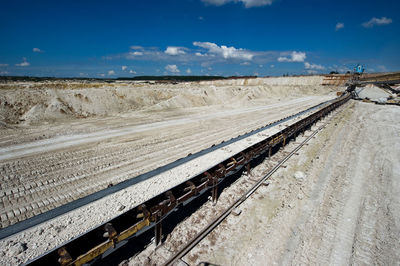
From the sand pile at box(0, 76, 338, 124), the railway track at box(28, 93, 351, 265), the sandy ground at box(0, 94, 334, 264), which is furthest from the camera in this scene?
the sand pile at box(0, 76, 338, 124)

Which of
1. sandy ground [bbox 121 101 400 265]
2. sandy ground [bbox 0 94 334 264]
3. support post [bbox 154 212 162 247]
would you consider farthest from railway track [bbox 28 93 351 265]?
sandy ground [bbox 0 94 334 264]

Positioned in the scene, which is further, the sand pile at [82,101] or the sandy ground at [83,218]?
the sand pile at [82,101]

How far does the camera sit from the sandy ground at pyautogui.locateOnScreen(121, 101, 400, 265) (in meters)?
4.11

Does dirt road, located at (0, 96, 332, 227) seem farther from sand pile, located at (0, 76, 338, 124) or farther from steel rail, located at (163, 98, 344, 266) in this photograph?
sand pile, located at (0, 76, 338, 124)

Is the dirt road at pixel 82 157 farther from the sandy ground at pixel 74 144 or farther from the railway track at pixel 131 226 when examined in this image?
the railway track at pixel 131 226

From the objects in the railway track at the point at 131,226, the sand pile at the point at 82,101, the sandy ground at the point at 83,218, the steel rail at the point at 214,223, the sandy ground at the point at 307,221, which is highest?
the sand pile at the point at 82,101

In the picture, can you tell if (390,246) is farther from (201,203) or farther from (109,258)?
(109,258)

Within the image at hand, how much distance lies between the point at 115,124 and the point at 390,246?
1644 cm

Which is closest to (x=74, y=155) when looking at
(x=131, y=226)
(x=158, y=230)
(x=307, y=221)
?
(x=158, y=230)

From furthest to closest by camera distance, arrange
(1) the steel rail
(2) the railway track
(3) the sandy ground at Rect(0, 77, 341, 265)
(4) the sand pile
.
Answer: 1. (4) the sand pile
2. (3) the sandy ground at Rect(0, 77, 341, 265)
3. (1) the steel rail
4. (2) the railway track

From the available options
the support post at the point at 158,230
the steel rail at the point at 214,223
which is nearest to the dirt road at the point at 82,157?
the support post at the point at 158,230

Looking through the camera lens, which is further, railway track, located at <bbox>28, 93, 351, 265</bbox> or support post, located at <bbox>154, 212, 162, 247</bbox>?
support post, located at <bbox>154, 212, 162, 247</bbox>

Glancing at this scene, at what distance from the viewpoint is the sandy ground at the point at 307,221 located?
13.5 feet

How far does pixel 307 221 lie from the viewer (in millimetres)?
5113
